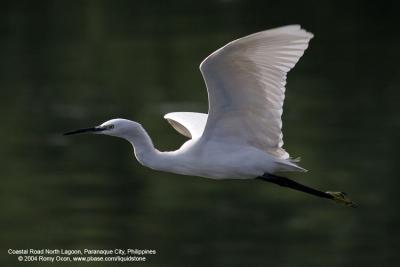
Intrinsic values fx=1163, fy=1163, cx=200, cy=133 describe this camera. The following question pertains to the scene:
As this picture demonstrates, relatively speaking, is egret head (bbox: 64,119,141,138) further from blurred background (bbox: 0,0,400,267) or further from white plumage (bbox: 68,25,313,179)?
blurred background (bbox: 0,0,400,267)

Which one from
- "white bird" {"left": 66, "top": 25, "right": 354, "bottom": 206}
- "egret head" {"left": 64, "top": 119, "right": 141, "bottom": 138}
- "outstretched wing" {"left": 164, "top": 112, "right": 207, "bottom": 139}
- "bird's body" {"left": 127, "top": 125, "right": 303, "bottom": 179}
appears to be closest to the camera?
"white bird" {"left": 66, "top": 25, "right": 354, "bottom": 206}

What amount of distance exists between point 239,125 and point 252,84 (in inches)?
16.7

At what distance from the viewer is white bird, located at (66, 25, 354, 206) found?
7.45 m

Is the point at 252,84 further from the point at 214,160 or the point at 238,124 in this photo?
the point at 214,160

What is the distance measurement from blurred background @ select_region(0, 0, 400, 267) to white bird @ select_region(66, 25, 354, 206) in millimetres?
5073

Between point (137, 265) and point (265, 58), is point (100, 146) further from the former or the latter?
point (265, 58)

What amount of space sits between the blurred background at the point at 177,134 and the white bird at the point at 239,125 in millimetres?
5073

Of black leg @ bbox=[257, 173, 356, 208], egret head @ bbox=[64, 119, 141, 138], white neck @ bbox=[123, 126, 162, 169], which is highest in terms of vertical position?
egret head @ bbox=[64, 119, 141, 138]

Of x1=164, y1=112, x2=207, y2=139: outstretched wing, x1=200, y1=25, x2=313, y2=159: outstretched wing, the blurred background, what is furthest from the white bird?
the blurred background

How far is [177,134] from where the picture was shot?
1761 cm

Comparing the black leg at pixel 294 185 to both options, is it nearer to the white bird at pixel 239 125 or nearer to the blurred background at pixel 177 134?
the white bird at pixel 239 125

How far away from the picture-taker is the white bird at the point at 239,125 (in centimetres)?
745

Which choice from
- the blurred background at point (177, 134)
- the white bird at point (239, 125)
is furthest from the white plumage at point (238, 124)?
A: the blurred background at point (177, 134)

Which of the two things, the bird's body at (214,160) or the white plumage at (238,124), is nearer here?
the white plumage at (238,124)
